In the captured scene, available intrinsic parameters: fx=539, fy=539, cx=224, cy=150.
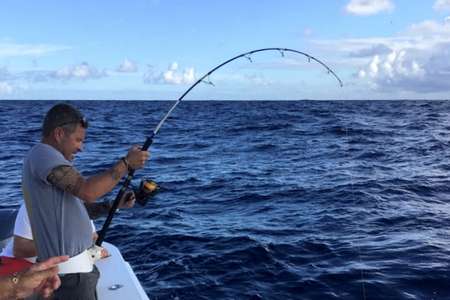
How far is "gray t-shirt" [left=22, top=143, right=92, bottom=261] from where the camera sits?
2887mm

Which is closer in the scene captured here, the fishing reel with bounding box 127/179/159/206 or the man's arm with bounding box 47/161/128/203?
the man's arm with bounding box 47/161/128/203

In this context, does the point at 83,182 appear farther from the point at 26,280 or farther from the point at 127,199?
the point at 127,199

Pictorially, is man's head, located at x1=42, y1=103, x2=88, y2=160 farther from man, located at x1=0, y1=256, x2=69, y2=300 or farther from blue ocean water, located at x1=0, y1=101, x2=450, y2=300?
blue ocean water, located at x1=0, y1=101, x2=450, y2=300

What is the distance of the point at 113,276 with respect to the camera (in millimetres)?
4336

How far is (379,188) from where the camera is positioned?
426 inches

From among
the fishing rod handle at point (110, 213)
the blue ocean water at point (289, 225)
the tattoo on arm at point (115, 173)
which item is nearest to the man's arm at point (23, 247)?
the fishing rod handle at point (110, 213)

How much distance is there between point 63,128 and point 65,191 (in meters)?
0.38

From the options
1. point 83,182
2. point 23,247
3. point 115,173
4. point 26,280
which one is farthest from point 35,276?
point 23,247

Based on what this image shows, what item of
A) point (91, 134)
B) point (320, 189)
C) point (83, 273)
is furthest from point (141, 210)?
point (91, 134)

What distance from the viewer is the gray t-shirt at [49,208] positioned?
9.47 ft

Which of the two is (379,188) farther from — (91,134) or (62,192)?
(91,134)

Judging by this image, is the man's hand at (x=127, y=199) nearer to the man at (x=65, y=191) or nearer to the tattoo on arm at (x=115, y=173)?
the man at (x=65, y=191)

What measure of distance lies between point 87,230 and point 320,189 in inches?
321

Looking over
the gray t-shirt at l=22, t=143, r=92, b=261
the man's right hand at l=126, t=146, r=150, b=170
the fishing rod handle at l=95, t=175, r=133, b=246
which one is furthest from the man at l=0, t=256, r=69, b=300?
the fishing rod handle at l=95, t=175, r=133, b=246
